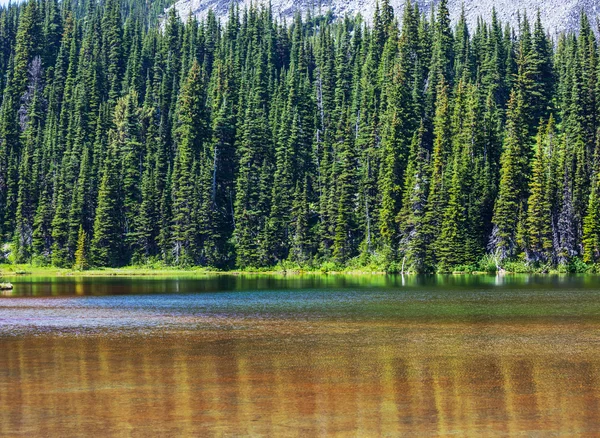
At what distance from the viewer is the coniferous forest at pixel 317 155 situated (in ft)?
392

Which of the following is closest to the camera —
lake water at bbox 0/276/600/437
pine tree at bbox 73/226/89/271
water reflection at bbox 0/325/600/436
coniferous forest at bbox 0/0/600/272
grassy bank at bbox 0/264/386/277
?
water reflection at bbox 0/325/600/436

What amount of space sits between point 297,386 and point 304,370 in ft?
10.7

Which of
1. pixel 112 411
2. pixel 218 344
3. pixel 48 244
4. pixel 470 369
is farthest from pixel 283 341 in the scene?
pixel 48 244

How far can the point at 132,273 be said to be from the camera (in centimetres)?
12862

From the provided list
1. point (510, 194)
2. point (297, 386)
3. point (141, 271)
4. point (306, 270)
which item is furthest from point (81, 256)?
point (297, 386)

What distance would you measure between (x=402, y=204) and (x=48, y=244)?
6280 cm

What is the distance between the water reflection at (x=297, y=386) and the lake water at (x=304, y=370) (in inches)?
3.0

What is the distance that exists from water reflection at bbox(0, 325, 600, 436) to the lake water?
8 cm

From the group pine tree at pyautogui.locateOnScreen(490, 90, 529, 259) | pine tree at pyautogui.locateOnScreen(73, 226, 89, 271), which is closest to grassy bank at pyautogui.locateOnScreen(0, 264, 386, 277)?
pine tree at pyautogui.locateOnScreen(73, 226, 89, 271)

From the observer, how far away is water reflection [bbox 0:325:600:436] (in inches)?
831

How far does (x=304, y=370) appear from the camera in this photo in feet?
97.8

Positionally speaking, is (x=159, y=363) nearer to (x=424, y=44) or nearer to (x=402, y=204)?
(x=402, y=204)

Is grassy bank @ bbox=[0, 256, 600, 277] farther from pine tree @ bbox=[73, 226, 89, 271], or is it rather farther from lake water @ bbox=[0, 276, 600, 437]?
lake water @ bbox=[0, 276, 600, 437]

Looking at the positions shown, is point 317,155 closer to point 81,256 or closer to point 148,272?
point 148,272
